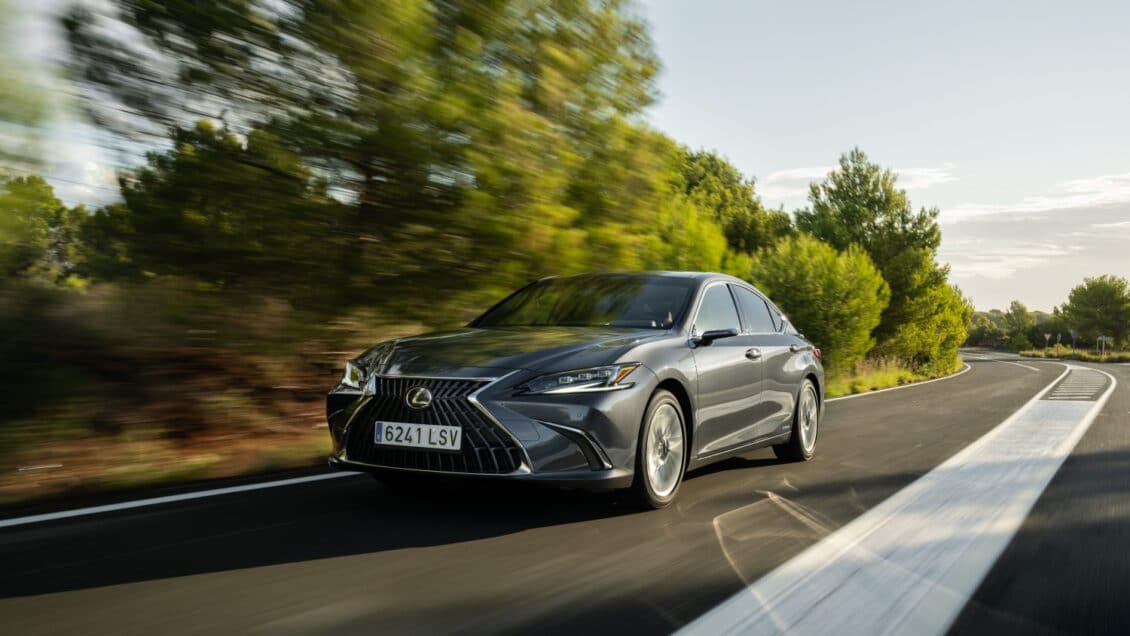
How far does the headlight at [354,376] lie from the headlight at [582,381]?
1046mm

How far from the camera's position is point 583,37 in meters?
10.2

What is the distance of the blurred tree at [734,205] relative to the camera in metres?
60.2

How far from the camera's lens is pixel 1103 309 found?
113 metres

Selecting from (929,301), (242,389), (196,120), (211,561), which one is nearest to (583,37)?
(196,120)

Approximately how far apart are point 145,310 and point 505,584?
192 inches

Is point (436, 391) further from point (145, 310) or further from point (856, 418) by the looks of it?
point (856, 418)

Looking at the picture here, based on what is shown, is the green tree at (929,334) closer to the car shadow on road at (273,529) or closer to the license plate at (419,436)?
the car shadow on road at (273,529)

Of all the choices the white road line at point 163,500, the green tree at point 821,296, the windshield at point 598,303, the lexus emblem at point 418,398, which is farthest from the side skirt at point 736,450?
the green tree at point 821,296

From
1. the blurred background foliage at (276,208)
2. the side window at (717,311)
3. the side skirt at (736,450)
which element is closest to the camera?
the side skirt at (736,450)

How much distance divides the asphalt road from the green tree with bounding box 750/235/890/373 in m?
21.9

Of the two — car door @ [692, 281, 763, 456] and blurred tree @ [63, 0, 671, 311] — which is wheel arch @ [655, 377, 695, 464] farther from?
blurred tree @ [63, 0, 671, 311]

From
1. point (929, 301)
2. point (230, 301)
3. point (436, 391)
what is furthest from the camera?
point (929, 301)

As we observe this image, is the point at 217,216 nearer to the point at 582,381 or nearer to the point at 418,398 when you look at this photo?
the point at 418,398

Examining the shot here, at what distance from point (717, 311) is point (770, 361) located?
0.80 metres
